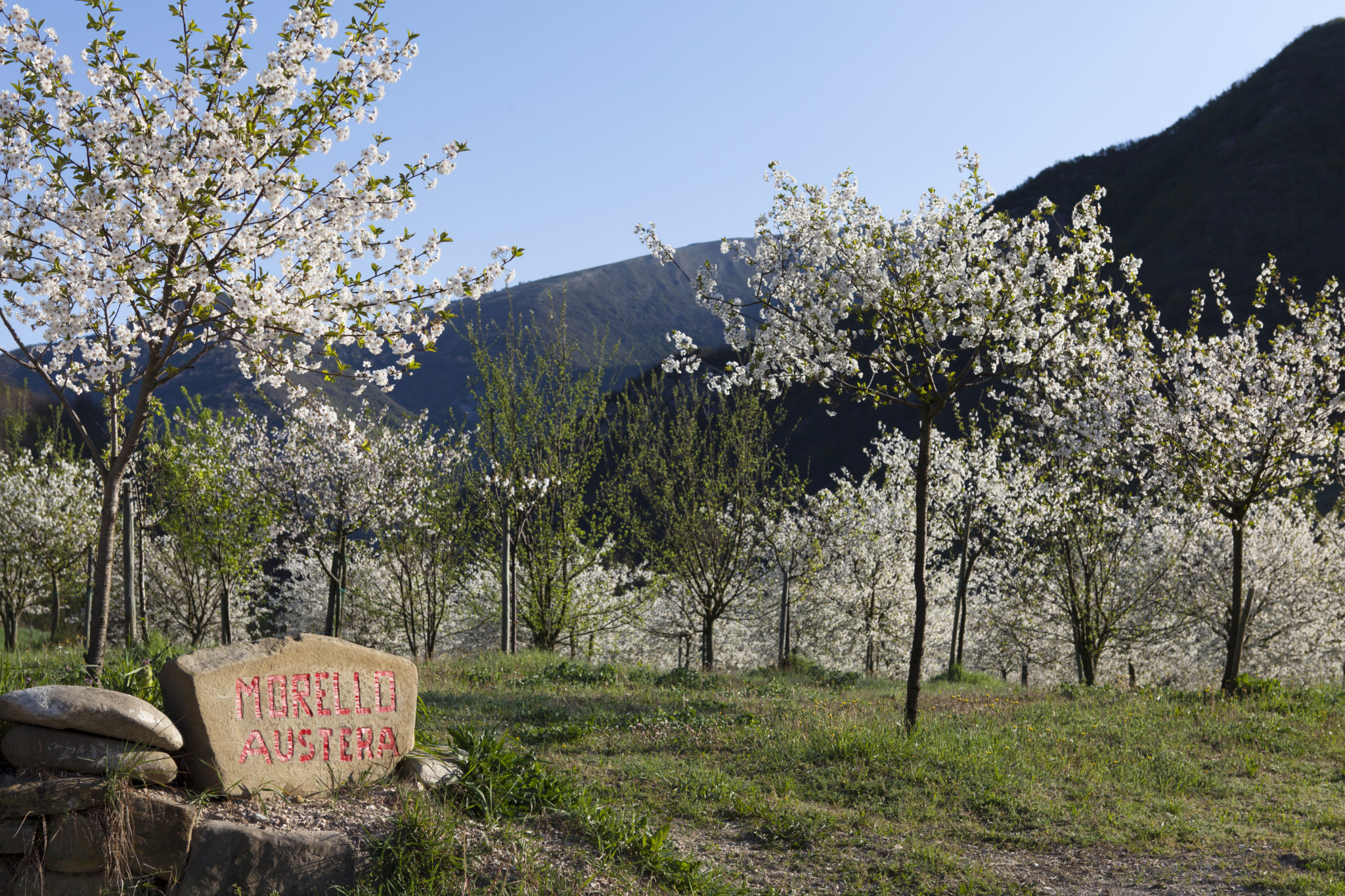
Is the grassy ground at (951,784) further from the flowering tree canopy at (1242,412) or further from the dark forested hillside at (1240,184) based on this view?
the dark forested hillside at (1240,184)

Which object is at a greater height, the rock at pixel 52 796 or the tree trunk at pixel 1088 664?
the rock at pixel 52 796

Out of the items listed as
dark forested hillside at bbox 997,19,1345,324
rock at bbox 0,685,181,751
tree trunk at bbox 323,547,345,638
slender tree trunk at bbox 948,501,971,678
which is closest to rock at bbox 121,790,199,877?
rock at bbox 0,685,181,751

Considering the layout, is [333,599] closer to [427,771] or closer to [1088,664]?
[427,771]

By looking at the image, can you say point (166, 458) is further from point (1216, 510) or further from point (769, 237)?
point (1216, 510)

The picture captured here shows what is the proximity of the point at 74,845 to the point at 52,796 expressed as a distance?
31cm

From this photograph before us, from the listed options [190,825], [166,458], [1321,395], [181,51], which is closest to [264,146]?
[181,51]

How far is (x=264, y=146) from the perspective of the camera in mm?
6137

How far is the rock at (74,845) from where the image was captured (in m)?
4.46

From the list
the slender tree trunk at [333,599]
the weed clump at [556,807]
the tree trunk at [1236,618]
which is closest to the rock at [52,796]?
the weed clump at [556,807]

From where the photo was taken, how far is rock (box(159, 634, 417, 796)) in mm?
5062

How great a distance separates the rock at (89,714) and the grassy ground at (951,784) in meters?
2.37

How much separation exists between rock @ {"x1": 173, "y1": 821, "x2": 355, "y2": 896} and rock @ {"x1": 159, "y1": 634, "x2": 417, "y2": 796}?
48 centimetres

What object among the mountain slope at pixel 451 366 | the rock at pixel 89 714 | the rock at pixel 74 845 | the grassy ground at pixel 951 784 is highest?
the mountain slope at pixel 451 366

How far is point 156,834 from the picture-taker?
180 inches
